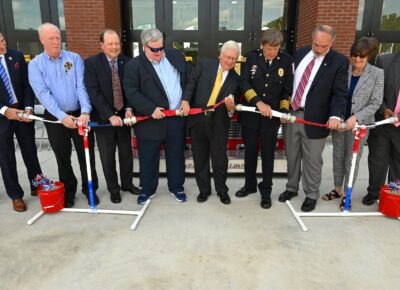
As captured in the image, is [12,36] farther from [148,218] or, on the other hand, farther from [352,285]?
[352,285]

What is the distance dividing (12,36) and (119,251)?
637 centimetres

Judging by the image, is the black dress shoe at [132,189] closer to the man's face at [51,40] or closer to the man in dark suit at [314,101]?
the man's face at [51,40]

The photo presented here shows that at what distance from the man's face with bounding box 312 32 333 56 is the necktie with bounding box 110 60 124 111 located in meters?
2.03

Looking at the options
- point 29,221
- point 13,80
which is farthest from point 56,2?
point 29,221

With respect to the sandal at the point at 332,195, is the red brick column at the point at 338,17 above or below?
above

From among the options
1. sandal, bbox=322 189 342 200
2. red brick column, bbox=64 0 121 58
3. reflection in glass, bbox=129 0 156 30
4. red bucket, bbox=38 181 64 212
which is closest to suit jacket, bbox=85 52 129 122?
red bucket, bbox=38 181 64 212

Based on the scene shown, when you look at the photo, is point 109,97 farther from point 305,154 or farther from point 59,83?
point 305,154

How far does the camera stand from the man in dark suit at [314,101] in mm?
3104

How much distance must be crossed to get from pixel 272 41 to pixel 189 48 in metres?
4.29

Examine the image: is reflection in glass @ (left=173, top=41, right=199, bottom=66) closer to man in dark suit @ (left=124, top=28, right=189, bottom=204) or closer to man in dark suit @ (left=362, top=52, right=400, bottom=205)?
man in dark suit @ (left=124, top=28, right=189, bottom=204)

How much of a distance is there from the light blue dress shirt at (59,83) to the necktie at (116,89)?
11.0 inches

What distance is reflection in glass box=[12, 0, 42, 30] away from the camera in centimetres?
687

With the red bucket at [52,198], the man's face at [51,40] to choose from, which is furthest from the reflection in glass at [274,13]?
the red bucket at [52,198]

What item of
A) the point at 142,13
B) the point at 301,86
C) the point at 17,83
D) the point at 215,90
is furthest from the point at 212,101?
the point at 142,13
